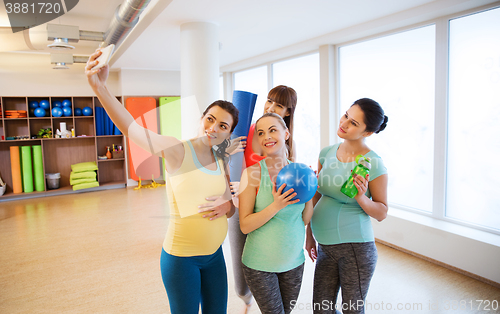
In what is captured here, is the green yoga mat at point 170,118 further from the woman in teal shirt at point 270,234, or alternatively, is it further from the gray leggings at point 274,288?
the gray leggings at point 274,288

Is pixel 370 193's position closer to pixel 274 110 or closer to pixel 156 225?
pixel 274 110

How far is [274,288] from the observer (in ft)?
5.01

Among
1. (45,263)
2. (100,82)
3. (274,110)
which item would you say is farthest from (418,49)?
(45,263)

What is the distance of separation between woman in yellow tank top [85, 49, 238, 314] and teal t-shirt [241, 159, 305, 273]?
0.18m

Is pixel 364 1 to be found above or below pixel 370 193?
above

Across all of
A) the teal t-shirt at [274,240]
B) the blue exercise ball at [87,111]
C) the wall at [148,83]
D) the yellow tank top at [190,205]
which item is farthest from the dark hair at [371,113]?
the blue exercise ball at [87,111]

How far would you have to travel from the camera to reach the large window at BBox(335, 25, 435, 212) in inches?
144

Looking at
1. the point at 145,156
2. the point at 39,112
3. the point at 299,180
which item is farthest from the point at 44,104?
the point at 299,180

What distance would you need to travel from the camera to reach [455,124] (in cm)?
339

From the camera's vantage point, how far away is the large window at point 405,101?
3.65 metres

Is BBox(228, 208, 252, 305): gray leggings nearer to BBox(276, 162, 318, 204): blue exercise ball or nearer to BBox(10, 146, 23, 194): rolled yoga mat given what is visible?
BBox(276, 162, 318, 204): blue exercise ball

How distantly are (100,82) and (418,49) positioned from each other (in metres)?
3.64

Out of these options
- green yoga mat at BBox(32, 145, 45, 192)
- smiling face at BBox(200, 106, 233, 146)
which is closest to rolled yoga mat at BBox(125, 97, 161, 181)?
smiling face at BBox(200, 106, 233, 146)

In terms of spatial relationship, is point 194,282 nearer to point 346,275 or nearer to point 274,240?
point 274,240
